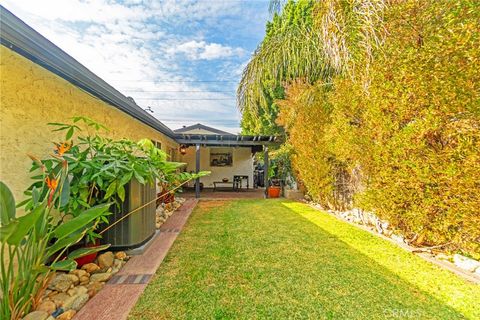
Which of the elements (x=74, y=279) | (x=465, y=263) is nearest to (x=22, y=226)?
(x=74, y=279)

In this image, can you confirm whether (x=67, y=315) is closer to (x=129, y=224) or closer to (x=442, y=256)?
(x=129, y=224)

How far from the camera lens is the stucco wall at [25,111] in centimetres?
238

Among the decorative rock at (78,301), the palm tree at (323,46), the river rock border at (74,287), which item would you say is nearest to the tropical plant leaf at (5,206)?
the river rock border at (74,287)

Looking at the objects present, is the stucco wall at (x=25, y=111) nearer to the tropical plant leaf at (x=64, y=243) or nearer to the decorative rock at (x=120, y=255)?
the tropical plant leaf at (x=64, y=243)

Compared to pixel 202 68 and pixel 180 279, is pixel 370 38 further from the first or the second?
pixel 202 68

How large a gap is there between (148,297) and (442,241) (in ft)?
14.0

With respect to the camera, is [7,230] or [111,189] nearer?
[7,230]

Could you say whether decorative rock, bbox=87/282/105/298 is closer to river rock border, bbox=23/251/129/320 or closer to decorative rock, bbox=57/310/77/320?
river rock border, bbox=23/251/129/320

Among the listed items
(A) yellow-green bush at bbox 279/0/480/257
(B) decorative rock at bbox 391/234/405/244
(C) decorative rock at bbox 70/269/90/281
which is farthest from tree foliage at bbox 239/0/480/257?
(C) decorative rock at bbox 70/269/90/281

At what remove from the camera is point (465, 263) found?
10.6 feet

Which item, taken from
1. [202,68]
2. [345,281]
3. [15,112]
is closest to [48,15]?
[15,112]

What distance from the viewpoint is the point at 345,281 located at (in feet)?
9.37

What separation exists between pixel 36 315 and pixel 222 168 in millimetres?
12366

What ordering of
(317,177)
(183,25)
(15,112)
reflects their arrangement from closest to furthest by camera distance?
1. (15,112)
2. (317,177)
3. (183,25)
